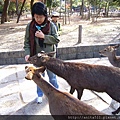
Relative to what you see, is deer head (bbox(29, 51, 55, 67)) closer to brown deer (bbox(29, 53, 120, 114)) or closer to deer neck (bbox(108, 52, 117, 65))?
brown deer (bbox(29, 53, 120, 114))

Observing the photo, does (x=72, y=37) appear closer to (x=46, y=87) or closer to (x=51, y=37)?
(x=51, y=37)

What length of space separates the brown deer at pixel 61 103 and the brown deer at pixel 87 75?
0.34 metres

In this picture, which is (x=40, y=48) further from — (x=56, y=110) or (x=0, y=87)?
(x=0, y=87)

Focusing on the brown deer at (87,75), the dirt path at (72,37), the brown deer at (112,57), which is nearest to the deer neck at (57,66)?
the brown deer at (87,75)

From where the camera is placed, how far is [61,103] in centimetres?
193

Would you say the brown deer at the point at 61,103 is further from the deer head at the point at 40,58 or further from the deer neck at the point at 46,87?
the deer head at the point at 40,58

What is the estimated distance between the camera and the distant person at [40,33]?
2.55 m

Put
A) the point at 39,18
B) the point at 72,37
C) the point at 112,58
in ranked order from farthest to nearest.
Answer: the point at 72,37
the point at 112,58
the point at 39,18

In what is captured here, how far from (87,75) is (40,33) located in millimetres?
788

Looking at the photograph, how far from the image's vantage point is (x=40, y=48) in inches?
112

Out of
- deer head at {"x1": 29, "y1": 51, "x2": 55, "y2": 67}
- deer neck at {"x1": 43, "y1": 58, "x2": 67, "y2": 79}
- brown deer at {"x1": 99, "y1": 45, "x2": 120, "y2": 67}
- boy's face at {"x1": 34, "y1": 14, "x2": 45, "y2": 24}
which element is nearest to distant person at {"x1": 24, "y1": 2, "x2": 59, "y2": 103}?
boy's face at {"x1": 34, "y1": 14, "x2": 45, "y2": 24}

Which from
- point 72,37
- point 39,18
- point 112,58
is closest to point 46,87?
point 39,18

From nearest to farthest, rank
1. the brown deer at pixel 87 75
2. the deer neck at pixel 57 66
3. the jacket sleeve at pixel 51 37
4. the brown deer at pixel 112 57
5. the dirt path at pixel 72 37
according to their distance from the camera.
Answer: the brown deer at pixel 87 75 < the deer neck at pixel 57 66 < the jacket sleeve at pixel 51 37 < the brown deer at pixel 112 57 < the dirt path at pixel 72 37

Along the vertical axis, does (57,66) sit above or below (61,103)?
above
